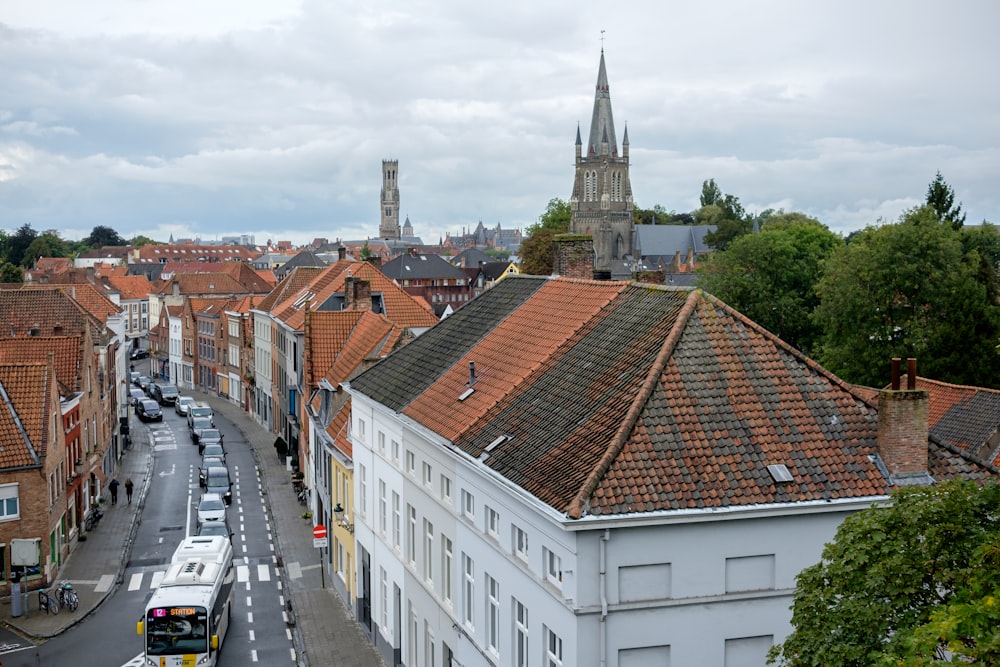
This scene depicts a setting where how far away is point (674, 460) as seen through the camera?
18.8 meters

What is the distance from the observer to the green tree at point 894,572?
13.3 metres

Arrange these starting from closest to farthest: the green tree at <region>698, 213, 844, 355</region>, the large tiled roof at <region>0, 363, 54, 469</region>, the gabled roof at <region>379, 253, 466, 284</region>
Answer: the large tiled roof at <region>0, 363, 54, 469</region> → the green tree at <region>698, 213, 844, 355</region> → the gabled roof at <region>379, 253, 466, 284</region>

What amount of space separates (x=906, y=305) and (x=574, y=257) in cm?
3112

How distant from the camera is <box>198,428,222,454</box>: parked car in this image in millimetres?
64188

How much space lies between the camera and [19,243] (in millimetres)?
179250

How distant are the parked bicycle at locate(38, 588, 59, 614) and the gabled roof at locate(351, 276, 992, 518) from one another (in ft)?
58.5

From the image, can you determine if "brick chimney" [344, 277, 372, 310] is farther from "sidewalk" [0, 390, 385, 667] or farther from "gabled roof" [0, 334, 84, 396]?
"gabled roof" [0, 334, 84, 396]

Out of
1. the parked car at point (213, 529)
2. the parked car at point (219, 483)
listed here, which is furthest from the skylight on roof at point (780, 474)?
the parked car at point (219, 483)

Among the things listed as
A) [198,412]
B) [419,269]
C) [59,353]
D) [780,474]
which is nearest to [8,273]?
[198,412]

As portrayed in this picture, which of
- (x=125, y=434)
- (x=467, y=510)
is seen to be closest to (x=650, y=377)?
(x=467, y=510)

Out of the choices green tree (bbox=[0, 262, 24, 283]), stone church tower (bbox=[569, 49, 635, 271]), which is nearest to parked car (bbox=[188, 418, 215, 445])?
green tree (bbox=[0, 262, 24, 283])

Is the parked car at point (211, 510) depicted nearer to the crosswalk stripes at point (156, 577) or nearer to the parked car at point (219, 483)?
the crosswalk stripes at point (156, 577)

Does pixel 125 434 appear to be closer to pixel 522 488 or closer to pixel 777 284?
pixel 777 284

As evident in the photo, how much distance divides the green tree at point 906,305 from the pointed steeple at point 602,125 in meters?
112
